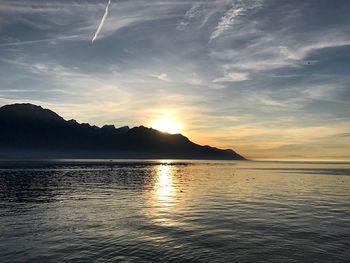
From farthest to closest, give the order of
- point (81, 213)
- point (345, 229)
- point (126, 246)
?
point (81, 213) → point (345, 229) → point (126, 246)

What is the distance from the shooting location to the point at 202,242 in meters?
24.7

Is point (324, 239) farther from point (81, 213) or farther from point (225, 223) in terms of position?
point (81, 213)

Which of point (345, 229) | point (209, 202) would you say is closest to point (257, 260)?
point (345, 229)

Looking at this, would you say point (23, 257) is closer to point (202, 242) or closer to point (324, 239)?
point (202, 242)

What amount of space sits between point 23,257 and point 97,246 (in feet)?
15.8

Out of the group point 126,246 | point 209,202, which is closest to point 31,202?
point 209,202

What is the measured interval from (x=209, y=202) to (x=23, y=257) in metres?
30.3

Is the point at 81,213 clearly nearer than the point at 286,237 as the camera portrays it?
No

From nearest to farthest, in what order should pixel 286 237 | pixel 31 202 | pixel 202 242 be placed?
pixel 202 242, pixel 286 237, pixel 31 202

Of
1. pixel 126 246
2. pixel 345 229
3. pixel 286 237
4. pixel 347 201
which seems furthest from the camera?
pixel 347 201

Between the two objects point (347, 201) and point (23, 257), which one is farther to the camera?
point (347, 201)

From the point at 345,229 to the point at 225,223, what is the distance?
10898 mm

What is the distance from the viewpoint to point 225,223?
105ft

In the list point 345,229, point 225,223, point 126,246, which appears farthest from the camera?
point 225,223
